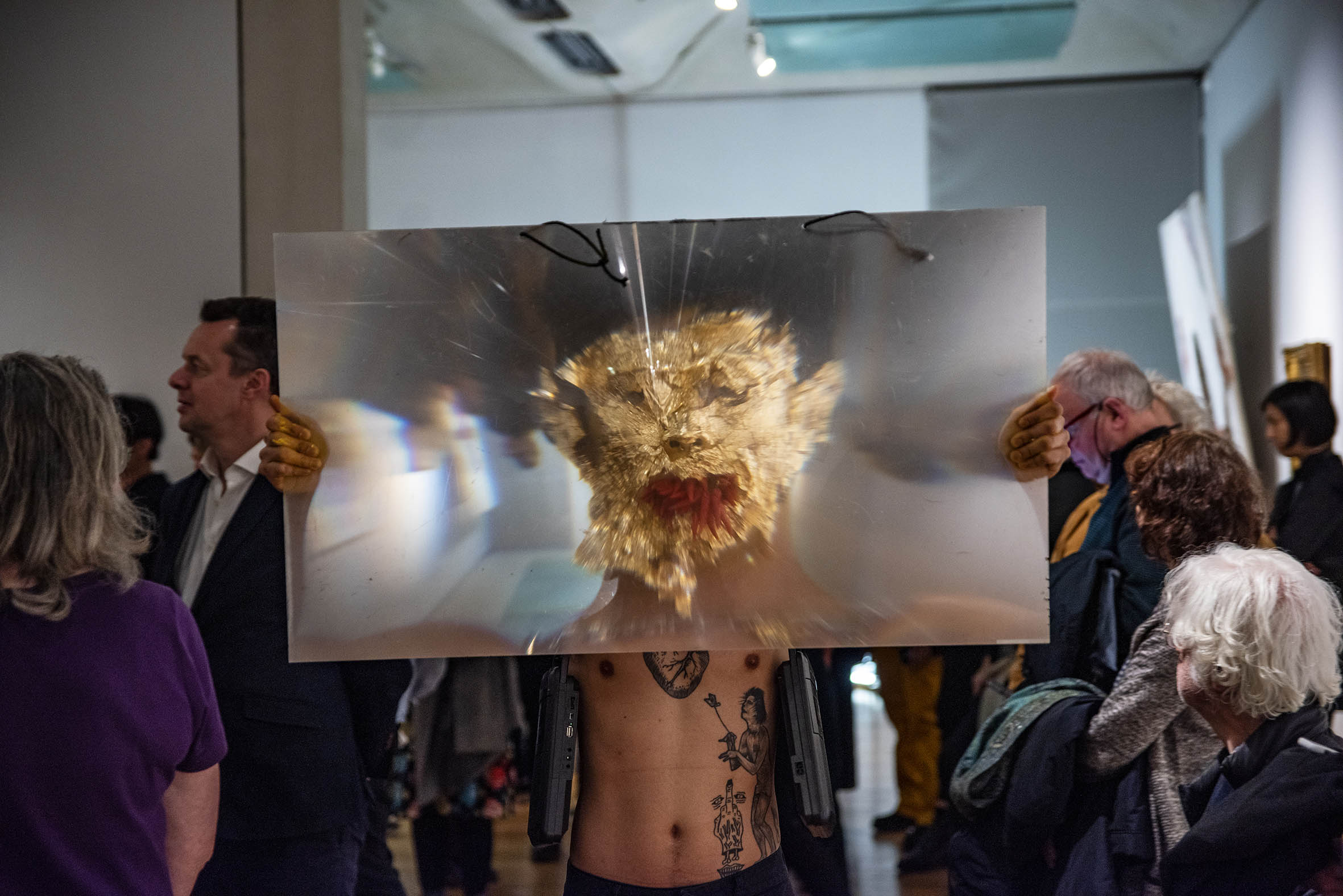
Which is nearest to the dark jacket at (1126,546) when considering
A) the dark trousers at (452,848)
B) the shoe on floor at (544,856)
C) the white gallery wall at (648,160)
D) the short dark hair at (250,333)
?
the short dark hair at (250,333)

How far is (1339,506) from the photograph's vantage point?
2.87 meters

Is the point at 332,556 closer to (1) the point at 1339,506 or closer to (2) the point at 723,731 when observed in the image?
(2) the point at 723,731

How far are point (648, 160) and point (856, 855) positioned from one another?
10.7 ft

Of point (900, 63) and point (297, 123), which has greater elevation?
point (900, 63)

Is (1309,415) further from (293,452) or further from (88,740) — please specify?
(88,740)

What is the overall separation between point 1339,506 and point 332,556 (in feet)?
8.58

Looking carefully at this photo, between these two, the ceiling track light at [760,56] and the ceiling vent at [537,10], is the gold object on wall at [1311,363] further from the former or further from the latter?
the ceiling vent at [537,10]

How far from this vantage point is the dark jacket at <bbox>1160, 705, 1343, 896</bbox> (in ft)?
4.08

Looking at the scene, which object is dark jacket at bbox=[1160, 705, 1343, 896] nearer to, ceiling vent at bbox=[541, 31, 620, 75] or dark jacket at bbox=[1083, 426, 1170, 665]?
dark jacket at bbox=[1083, 426, 1170, 665]

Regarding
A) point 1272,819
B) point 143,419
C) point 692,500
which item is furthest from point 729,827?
point 143,419

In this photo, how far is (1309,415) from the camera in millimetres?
3018

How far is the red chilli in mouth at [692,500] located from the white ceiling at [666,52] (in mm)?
3420

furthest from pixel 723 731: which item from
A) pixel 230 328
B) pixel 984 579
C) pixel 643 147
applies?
pixel 643 147

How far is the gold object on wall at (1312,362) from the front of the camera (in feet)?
11.2
